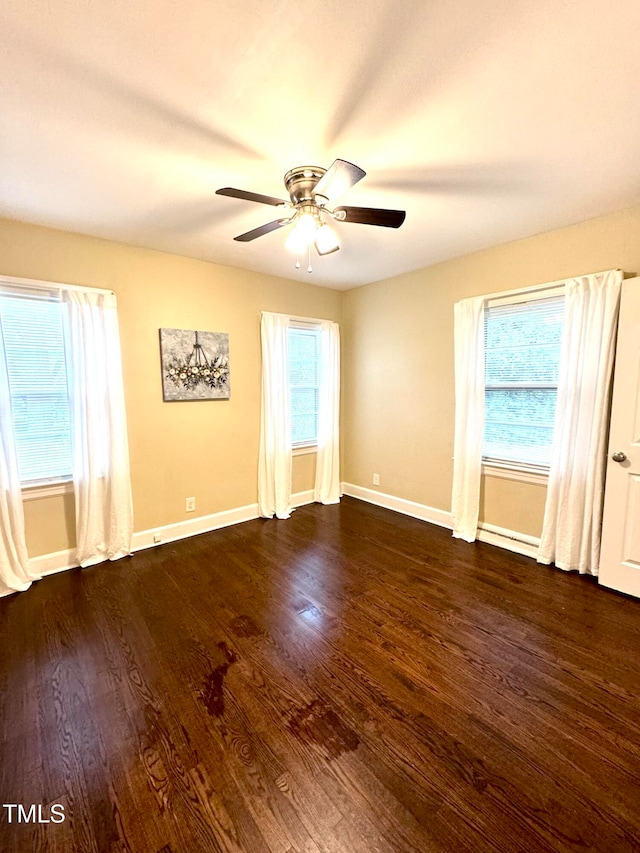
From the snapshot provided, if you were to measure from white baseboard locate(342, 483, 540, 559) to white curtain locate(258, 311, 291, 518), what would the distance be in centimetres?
104

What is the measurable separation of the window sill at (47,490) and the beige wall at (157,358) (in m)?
0.05

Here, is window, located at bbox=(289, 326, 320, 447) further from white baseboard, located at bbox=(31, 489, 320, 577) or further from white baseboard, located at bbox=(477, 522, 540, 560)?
white baseboard, located at bbox=(477, 522, 540, 560)

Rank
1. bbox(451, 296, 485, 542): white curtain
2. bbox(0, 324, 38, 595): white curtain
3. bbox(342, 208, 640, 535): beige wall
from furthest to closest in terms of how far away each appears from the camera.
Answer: bbox(451, 296, 485, 542): white curtain < bbox(342, 208, 640, 535): beige wall < bbox(0, 324, 38, 595): white curtain

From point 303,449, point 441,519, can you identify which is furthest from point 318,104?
point 441,519

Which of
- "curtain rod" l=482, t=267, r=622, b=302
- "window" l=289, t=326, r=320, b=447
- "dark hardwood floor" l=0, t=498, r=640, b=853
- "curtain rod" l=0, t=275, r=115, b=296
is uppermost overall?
"curtain rod" l=482, t=267, r=622, b=302

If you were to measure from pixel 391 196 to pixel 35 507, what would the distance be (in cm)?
333

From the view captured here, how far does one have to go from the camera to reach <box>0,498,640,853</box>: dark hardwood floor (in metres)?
1.21

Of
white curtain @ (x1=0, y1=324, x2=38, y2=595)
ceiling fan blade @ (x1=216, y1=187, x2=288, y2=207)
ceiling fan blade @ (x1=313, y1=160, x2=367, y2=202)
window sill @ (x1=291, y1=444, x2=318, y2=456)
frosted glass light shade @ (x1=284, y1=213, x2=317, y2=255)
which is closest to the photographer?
ceiling fan blade @ (x1=313, y1=160, x2=367, y2=202)

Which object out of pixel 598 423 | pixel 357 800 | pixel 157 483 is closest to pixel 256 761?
pixel 357 800

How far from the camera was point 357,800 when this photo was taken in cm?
128

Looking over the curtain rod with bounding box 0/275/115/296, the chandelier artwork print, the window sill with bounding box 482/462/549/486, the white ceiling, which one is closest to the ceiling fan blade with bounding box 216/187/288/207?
the white ceiling

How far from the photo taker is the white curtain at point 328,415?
432cm

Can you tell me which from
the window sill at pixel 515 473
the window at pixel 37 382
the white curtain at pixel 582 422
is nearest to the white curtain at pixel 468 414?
the window sill at pixel 515 473

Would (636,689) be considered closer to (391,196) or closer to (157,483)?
(391,196)
